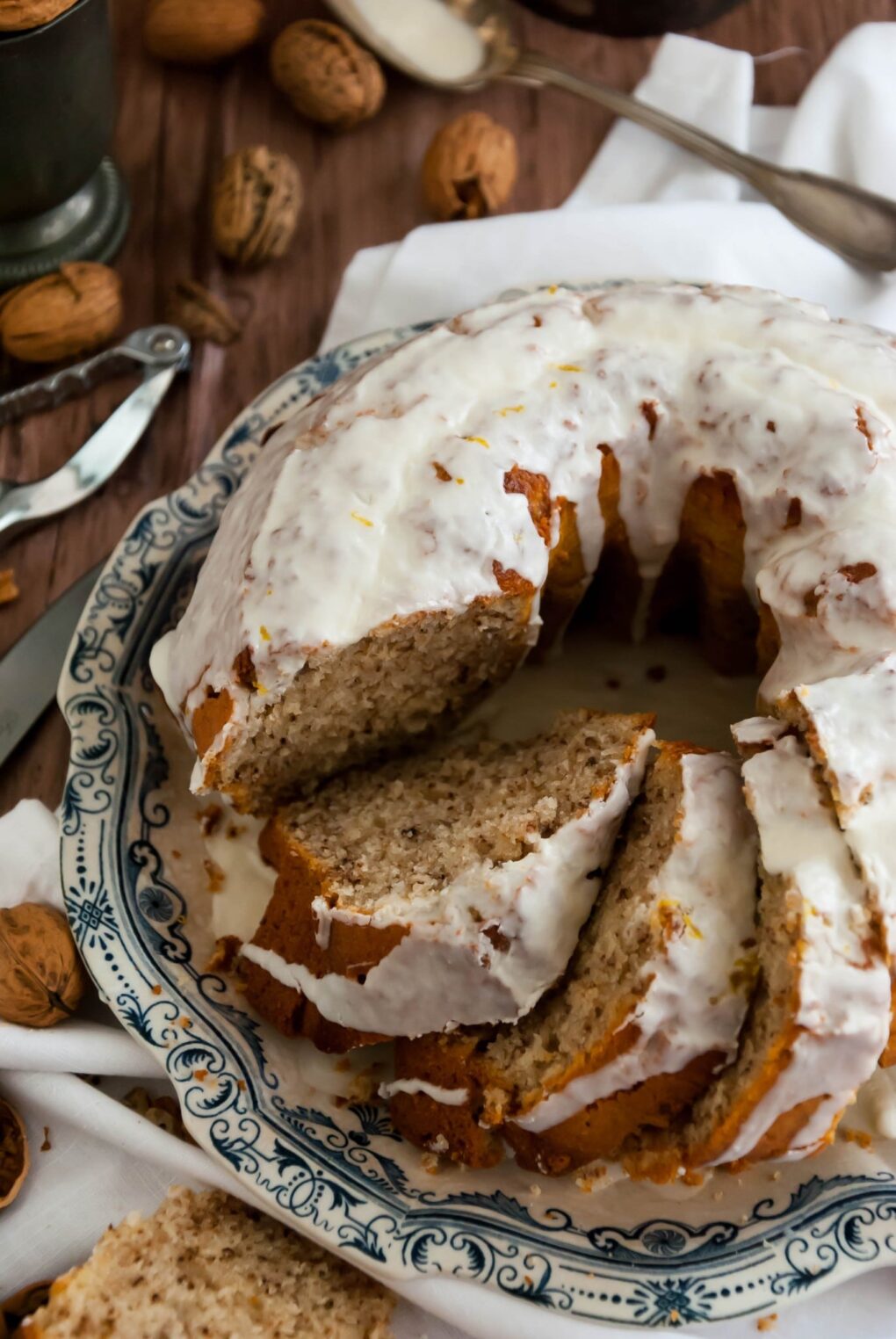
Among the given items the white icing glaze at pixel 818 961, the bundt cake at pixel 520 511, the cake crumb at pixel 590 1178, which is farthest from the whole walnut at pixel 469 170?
the cake crumb at pixel 590 1178

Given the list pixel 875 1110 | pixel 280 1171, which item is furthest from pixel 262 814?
pixel 875 1110

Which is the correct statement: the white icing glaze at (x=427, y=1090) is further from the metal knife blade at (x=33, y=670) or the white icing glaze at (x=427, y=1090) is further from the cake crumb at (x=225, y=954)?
the metal knife blade at (x=33, y=670)

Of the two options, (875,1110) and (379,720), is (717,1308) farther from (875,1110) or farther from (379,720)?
(379,720)

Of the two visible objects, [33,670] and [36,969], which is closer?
[36,969]

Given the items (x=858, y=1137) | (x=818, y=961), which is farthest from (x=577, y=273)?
(x=858, y=1137)

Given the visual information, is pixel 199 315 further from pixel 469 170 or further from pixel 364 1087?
pixel 364 1087

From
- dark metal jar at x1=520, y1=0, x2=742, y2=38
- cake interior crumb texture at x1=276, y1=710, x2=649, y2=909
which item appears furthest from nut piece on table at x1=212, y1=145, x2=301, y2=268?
cake interior crumb texture at x1=276, y1=710, x2=649, y2=909
